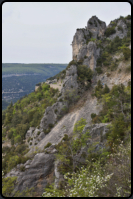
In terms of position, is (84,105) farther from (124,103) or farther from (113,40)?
(113,40)

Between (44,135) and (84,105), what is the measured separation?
8558 mm

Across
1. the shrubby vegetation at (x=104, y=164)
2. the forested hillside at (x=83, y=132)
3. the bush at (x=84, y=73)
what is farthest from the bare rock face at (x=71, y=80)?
the shrubby vegetation at (x=104, y=164)

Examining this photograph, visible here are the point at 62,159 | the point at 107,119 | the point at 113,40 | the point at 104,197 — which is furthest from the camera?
the point at 113,40

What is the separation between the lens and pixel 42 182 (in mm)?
13289

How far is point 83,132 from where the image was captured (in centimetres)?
1446

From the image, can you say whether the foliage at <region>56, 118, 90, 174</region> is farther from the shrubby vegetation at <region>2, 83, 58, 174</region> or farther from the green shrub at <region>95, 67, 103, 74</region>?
the green shrub at <region>95, 67, 103, 74</region>

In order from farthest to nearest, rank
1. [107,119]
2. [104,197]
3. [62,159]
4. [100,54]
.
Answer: [100,54] → [107,119] → [62,159] → [104,197]

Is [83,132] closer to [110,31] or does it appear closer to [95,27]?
[95,27]

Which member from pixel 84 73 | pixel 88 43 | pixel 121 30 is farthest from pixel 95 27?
pixel 84 73

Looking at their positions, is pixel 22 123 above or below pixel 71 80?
below

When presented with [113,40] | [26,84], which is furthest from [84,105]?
[26,84]

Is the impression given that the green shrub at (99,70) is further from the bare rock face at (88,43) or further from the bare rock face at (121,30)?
the bare rock face at (121,30)

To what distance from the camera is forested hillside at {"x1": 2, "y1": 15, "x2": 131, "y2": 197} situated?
6247 millimetres

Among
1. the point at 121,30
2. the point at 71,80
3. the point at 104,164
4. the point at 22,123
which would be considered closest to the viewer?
the point at 104,164
